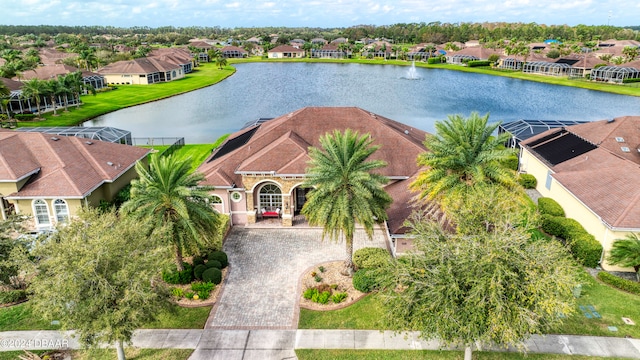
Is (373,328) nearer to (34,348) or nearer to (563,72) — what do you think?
(34,348)

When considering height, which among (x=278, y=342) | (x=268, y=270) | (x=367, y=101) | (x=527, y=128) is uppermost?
(x=527, y=128)

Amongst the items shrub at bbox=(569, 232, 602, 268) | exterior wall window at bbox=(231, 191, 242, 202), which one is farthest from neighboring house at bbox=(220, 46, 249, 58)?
shrub at bbox=(569, 232, 602, 268)

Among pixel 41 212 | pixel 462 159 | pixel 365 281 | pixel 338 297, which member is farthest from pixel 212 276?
pixel 462 159

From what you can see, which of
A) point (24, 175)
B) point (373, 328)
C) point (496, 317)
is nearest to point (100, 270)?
point (373, 328)

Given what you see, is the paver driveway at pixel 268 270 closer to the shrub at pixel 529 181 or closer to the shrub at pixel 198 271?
the shrub at pixel 198 271

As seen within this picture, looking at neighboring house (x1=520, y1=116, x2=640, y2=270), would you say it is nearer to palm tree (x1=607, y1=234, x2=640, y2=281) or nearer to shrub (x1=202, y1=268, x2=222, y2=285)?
palm tree (x1=607, y1=234, x2=640, y2=281)

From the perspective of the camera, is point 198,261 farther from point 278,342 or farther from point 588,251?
point 588,251

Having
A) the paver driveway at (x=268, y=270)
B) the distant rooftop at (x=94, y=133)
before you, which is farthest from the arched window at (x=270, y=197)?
the distant rooftop at (x=94, y=133)
